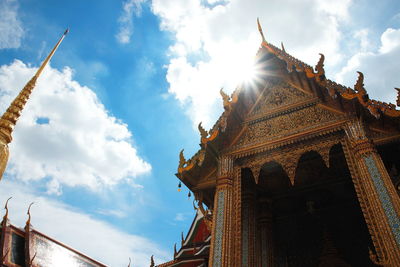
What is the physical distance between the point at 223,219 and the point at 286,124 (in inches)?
98.3

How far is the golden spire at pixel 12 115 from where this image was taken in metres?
3.49

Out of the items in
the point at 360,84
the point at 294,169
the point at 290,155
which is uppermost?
the point at 360,84

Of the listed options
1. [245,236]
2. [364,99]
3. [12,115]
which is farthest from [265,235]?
[12,115]

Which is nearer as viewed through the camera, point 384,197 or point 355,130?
point 384,197

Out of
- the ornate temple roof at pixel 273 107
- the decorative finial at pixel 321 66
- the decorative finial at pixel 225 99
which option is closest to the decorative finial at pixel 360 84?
the ornate temple roof at pixel 273 107

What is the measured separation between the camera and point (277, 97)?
7609 millimetres

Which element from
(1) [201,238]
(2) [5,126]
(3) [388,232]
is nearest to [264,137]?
(3) [388,232]

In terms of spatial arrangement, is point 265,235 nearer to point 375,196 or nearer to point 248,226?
point 248,226

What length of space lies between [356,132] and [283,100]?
2.08 metres

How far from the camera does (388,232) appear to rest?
4449mm

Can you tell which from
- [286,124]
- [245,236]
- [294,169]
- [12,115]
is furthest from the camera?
[245,236]

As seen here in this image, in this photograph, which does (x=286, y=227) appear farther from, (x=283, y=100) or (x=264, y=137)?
(x=283, y=100)

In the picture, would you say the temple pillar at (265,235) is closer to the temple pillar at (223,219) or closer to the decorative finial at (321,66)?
the temple pillar at (223,219)

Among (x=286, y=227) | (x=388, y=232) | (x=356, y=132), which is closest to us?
(x=388, y=232)
